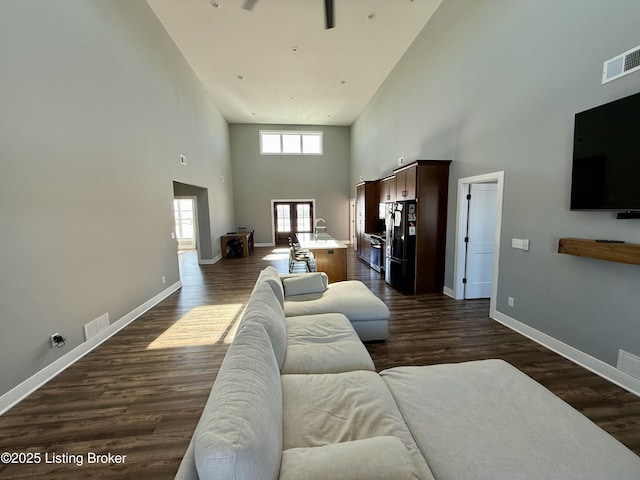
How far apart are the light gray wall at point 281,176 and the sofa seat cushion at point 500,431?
963cm

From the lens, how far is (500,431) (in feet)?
3.86

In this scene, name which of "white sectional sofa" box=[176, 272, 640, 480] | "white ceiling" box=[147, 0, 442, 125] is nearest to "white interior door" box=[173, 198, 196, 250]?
"white ceiling" box=[147, 0, 442, 125]

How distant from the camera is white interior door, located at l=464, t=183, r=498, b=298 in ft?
13.3

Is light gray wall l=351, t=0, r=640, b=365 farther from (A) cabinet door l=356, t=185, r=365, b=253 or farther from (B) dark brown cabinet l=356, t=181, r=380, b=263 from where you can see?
(A) cabinet door l=356, t=185, r=365, b=253

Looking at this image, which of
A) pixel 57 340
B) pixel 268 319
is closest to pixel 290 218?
pixel 57 340

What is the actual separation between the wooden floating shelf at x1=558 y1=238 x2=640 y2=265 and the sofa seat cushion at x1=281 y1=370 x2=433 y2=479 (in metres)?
2.13

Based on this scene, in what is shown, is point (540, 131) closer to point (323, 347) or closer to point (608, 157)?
point (608, 157)

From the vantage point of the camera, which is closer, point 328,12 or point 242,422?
point 242,422

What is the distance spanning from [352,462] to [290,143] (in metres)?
10.8

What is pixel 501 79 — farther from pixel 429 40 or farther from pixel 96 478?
pixel 96 478

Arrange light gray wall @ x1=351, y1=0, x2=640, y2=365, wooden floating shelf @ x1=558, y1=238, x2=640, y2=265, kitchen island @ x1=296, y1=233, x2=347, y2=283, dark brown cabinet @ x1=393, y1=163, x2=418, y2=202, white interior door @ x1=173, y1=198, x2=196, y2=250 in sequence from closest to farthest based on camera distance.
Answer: wooden floating shelf @ x1=558, y1=238, x2=640, y2=265 < light gray wall @ x1=351, y1=0, x2=640, y2=365 < dark brown cabinet @ x1=393, y1=163, x2=418, y2=202 < kitchen island @ x1=296, y1=233, x2=347, y2=283 < white interior door @ x1=173, y1=198, x2=196, y2=250

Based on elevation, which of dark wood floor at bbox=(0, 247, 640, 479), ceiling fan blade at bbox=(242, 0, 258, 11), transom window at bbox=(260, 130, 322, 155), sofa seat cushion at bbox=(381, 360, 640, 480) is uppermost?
transom window at bbox=(260, 130, 322, 155)

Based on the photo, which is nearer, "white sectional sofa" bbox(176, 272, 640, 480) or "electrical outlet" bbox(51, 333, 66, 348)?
"white sectional sofa" bbox(176, 272, 640, 480)

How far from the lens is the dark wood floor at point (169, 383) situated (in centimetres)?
167
